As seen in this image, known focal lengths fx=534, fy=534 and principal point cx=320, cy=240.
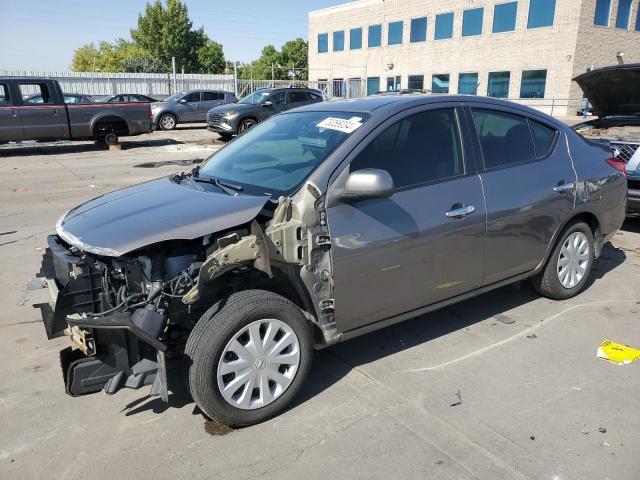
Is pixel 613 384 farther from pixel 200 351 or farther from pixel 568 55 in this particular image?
pixel 568 55

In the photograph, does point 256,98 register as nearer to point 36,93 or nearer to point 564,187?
point 36,93

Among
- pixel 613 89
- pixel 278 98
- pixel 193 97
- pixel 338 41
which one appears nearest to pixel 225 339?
pixel 613 89

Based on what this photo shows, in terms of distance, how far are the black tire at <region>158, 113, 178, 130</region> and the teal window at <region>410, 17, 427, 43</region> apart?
79.7 ft

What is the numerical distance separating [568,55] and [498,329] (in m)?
32.0

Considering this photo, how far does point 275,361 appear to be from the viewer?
9.81ft

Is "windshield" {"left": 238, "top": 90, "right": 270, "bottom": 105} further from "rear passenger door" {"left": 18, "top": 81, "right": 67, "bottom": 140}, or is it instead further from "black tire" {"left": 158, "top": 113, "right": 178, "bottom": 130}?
"rear passenger door" {"left": 18, "top": 81, "right": 67, "bottom": 140}

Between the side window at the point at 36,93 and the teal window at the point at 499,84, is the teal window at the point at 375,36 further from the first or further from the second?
the side window at the point at 36,93

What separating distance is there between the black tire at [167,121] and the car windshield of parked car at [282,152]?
1962 cm

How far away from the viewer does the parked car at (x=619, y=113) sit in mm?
6598

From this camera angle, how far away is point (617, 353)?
12.5 feet

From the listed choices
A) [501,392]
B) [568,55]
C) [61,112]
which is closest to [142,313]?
[501,392]

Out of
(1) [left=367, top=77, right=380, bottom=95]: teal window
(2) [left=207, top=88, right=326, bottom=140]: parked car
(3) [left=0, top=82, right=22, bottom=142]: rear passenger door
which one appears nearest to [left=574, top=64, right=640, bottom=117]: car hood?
(2) [left=207, top=88, right=326, bottom=140]: parked car

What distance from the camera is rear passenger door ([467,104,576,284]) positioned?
3871mm

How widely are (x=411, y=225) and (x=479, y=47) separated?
3672cm
